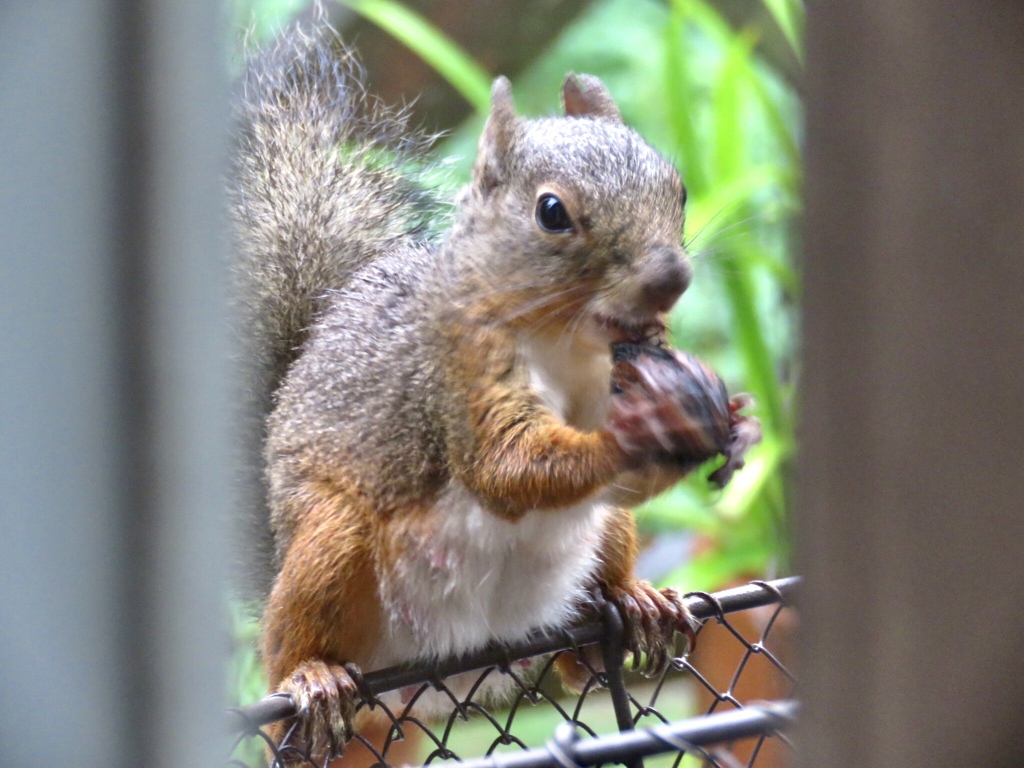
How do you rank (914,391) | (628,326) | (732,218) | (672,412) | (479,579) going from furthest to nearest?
(732,218) → (479,579) → (628,326) → (672,412) → (914,391)

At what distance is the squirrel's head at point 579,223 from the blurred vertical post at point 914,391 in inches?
26.4

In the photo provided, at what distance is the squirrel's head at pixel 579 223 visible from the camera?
995mm

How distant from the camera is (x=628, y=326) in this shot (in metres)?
1.00

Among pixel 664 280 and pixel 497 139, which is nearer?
pixel 664 280

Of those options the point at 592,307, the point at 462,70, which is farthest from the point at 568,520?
the point at 462,70

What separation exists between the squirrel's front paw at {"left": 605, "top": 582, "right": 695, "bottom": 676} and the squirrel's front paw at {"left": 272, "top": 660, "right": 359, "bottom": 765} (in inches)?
11.8

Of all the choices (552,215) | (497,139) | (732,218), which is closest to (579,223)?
(552,215)

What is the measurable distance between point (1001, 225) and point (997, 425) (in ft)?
0.18

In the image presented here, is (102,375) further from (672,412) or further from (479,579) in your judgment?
(479,579)

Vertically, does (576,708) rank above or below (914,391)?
below

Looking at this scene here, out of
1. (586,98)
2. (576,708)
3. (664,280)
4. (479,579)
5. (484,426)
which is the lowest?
(576,708)

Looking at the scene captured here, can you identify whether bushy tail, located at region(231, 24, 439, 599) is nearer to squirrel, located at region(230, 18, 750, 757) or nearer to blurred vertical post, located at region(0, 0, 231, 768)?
squirrel, located at region(230, 18, 750, 757)

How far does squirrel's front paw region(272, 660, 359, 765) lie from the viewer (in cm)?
99

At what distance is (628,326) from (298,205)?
583mm
